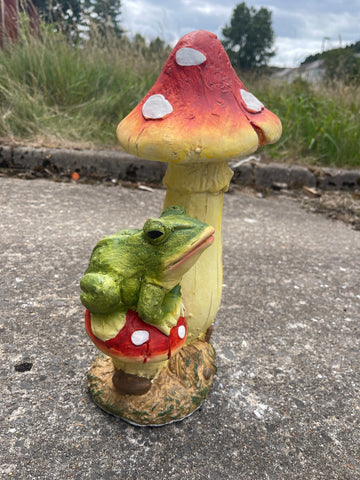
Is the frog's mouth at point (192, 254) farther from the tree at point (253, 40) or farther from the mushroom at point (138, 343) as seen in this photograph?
the tree at point (253, 40)

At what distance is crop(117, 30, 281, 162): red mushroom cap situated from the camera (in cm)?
102

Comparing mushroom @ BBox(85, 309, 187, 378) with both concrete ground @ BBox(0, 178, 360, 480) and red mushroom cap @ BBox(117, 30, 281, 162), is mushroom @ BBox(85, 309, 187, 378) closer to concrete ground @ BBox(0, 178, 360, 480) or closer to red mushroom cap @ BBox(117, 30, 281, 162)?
concrete ground @ BBox(0, 178, 360, 480)

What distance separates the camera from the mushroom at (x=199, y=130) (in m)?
1.03

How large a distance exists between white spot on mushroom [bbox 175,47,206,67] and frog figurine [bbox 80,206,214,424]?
0.41 metres

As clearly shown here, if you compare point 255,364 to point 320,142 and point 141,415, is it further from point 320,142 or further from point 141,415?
point 320,142

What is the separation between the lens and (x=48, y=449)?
1.08 metres

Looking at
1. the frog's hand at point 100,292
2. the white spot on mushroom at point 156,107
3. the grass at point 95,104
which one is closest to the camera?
the frog's hand at point 100,292

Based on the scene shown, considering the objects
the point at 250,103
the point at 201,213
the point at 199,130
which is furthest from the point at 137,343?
the point at 250,103

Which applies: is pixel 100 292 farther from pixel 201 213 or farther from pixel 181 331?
pixel 201 213

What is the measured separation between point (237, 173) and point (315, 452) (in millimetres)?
2678

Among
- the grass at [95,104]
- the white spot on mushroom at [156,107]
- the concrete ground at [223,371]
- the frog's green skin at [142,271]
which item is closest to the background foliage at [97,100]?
the grass at [95,104]

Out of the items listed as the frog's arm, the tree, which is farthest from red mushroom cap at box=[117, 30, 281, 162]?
the tree

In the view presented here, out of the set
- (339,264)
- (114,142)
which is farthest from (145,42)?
(339,264)

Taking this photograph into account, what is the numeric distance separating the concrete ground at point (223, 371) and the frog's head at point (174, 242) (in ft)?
1.67
